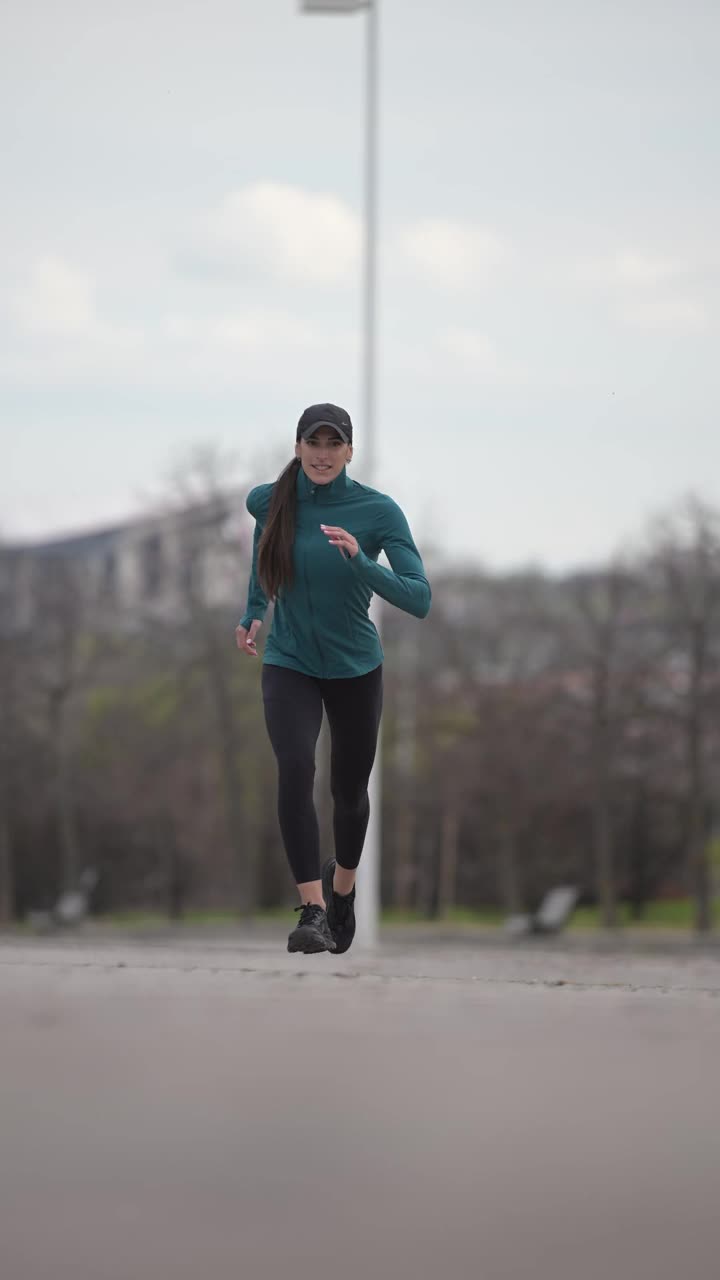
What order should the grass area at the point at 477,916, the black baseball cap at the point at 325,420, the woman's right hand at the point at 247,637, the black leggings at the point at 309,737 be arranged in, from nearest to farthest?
1. the black baseball cap at the point at 325,420
2. the black leggings at the point at 309,737
3. the woman's right hand at the point at 247,637
4. the grass area at the point at 477,916

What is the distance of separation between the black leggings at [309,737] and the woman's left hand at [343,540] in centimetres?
59

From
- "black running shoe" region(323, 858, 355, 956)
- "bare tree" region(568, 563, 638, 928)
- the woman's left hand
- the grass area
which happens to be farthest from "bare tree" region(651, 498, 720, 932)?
the woman's left hand

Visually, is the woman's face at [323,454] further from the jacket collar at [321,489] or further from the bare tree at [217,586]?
the bare tree at [217,586]

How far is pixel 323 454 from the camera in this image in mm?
4742

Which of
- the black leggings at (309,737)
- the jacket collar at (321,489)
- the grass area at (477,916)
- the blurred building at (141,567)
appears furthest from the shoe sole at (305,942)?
the grass area at (477,916)

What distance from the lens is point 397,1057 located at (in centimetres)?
391

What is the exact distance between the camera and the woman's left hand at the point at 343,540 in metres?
4.46

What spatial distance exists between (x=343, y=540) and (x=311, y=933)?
3.94 ft

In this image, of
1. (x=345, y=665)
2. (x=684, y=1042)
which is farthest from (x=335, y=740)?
(x=684, y=1042)

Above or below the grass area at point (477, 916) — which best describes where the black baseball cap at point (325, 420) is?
above

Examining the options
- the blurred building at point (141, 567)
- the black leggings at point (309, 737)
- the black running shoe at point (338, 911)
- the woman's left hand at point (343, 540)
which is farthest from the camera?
the blurred building at point (141, 567)

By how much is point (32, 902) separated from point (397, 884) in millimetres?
8994

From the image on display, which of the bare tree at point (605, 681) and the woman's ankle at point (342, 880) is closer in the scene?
the woman's ankle at point (342, 880)

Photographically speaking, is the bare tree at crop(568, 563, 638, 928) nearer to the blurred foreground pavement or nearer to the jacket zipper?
the jacket zipper
